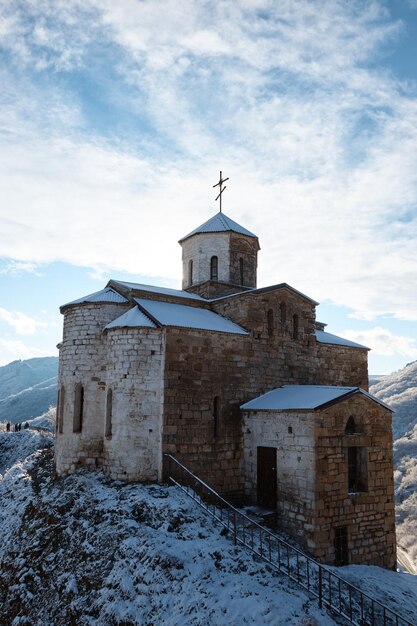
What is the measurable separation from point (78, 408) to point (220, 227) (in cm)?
1074

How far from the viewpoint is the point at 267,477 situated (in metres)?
15.8

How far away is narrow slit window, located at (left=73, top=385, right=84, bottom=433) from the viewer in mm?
16719

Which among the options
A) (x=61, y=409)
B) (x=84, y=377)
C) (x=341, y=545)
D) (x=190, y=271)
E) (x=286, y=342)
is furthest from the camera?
(x=190, y=271)

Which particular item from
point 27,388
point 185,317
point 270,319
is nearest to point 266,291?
point 270,319

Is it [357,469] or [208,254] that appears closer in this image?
[357,469]

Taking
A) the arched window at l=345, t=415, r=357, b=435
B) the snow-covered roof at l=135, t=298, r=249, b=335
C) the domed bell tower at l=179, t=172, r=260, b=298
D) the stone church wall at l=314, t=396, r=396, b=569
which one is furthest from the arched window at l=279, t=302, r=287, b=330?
the arched window at l=345, t=415, r=357, b=435

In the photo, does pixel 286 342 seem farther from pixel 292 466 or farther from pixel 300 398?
pixel 292 466

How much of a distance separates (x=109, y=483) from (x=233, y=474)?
14.3 feet

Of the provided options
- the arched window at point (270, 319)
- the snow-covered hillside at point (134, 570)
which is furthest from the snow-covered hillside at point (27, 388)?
the snow-covered hillside at point (134, 570)

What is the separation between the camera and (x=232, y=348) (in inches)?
684

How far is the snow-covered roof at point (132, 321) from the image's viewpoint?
15.7 metres

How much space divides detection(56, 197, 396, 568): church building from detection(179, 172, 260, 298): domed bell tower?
3036 millimetres

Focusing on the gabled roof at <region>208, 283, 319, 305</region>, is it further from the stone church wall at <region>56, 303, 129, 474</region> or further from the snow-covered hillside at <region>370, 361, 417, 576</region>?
the snow-covered hillside at <region>370, 361, 417, 576</region>

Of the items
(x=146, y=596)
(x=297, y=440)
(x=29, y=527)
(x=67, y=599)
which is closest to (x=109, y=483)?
(x=29, y=527)
